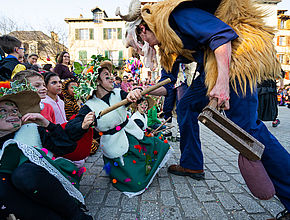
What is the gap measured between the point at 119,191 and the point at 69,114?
2.22 m

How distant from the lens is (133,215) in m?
1.71

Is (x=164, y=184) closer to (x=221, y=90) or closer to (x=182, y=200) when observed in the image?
(x=182, y=200)

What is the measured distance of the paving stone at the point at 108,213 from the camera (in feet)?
5.57

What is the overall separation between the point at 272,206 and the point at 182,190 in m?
0.86

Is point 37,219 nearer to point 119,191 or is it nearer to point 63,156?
point 63,156

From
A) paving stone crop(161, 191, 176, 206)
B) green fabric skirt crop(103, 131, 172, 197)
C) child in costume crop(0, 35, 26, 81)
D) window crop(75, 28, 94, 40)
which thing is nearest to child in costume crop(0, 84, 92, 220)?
green fabric skirt crop(103, 131, 172, 197)

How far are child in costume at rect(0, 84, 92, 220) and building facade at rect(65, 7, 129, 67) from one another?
79.5 ft

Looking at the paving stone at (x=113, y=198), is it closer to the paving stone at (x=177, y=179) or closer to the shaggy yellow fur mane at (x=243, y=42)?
the paving stone at (x=177, y=179)

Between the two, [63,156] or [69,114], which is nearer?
[63,156]

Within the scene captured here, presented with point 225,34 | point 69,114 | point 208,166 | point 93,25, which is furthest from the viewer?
point 93,25

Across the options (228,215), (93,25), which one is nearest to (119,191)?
(228,215)

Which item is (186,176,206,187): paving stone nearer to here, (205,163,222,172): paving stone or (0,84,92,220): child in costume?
(205,163,222,172): paving stone

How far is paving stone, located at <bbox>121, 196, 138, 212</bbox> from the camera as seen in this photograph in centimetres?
181

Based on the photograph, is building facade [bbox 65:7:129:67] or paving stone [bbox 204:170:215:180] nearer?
paving stone [bbox 204:170:215:180]
